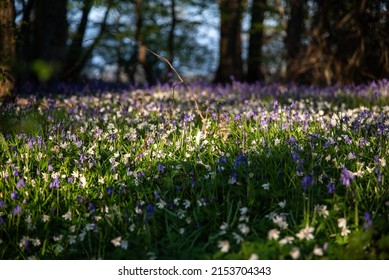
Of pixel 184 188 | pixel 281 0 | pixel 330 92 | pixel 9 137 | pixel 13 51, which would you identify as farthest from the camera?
pixel 281 0

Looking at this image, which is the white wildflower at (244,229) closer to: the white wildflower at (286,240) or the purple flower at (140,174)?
the white wildflower at (286,240)

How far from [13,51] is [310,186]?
5.88 metres

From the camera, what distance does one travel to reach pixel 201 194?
3.75 meters

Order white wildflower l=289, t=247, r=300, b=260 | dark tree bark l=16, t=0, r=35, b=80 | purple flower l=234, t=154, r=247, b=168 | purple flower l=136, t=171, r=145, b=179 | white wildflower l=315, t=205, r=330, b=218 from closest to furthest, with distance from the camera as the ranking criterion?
1. dark tree bark l=16, t=0, r=35, b=80
2. white wildflower l=289, t=247, r=300, b=260
3. white wildflower l=315, t=205, r=330, b=218
4. purple flower l=234, t=154, r=247, b=168
5. purple flower l=136, t=171, r=145, b=179

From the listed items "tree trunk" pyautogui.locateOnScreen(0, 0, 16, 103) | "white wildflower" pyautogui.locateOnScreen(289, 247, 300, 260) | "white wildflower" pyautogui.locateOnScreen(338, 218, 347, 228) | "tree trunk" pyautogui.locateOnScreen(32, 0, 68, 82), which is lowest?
"white wildflower" pyautogui.locateOnScreen(289, 247, 300, 260)

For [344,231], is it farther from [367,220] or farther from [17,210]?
[17,210]

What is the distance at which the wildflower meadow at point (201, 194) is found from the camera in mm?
3133

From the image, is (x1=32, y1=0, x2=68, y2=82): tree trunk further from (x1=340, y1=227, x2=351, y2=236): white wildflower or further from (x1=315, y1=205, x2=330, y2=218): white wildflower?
(x1=340, y1=227, x2=351, y2=236): white wildflower

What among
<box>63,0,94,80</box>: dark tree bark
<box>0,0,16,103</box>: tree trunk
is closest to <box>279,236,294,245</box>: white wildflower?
<box>0,0,16,103</box>: tree trunk

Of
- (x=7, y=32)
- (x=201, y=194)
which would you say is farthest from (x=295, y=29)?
(x=201, y=194)

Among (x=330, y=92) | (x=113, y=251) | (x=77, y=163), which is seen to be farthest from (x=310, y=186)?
(x=330, y=92)

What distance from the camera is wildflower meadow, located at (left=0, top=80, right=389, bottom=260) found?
10.3 feet
